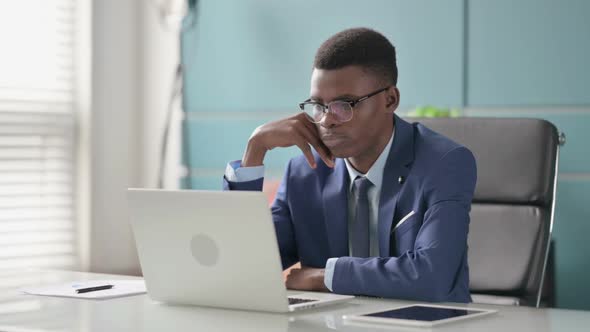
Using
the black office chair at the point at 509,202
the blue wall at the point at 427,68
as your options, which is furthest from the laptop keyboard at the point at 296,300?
the blue wall at the point at 427,68

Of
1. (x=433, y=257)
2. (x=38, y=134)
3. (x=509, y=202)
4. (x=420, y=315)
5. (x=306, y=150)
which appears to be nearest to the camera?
(x=420, y=315)

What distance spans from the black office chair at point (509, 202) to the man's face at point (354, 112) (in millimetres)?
263

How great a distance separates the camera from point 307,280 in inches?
78.5

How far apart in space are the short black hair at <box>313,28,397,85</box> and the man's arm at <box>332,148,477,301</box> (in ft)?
0.95

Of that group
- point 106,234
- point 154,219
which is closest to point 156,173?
point 106,234

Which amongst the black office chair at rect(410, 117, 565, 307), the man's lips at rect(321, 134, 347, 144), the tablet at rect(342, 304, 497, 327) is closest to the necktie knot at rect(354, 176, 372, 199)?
the man's lips at rect(321, 134, 347, 144)

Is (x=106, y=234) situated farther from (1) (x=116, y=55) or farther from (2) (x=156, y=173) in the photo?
(1) (x=116, y=55)

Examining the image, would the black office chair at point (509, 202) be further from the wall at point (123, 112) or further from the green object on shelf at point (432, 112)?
the wall at point (123, 112)

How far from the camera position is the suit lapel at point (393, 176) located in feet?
7.10

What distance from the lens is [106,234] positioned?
4.51 meters

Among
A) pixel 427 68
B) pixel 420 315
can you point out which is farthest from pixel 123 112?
pixel 420 315

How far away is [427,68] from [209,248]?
2498 mm

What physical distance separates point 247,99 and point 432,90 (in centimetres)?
93

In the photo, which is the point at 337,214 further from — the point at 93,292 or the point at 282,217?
the point at 93,292
